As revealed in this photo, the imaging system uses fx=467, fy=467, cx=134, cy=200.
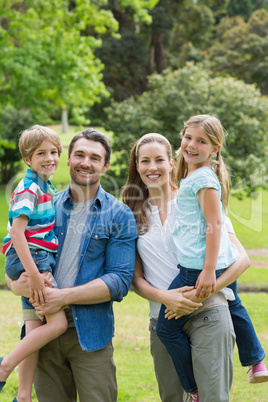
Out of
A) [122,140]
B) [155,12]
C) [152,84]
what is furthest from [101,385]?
[155,12]

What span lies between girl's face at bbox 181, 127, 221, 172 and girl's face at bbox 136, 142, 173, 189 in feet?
0.64

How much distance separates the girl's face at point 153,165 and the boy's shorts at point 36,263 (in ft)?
2.46

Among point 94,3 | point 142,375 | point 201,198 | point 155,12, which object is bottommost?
point 142,375

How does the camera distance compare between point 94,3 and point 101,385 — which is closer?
Answer: point 101,385

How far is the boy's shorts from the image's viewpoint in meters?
2.70

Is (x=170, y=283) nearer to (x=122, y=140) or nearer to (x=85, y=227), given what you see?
(x=85, y=227)

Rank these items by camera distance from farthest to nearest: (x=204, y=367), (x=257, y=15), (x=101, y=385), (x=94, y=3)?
(x=257, y=15) < (x=94, y=3) < (x=101, y=385) < (x=204, y=367)

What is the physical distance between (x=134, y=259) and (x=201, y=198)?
1.84ft

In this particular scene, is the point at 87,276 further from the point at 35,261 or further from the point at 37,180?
the point at 37,180

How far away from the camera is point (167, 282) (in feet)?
9.12

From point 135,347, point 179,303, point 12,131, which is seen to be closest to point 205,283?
point 179,303

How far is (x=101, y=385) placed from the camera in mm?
2750

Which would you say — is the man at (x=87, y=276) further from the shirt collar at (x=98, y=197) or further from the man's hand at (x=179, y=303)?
the man's hand at (x=179, y=303)

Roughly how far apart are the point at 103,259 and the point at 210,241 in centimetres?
69
